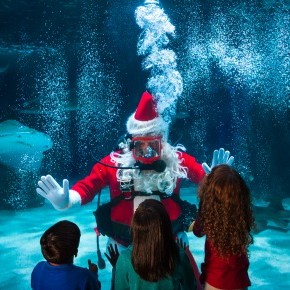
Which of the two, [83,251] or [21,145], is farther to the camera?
[21,145]

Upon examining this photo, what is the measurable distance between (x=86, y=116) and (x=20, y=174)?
525 cm

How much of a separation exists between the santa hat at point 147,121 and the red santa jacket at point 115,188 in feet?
1.35

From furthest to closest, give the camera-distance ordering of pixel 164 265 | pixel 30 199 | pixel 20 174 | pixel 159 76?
pixel 159 76
pixel 20 174
pixel 30 199
pixel 164 265

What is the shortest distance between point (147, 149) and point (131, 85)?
10598 millimetres

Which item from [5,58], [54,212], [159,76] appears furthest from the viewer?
[159,76]

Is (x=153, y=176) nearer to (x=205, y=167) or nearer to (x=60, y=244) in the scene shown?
(x=205, y=167)

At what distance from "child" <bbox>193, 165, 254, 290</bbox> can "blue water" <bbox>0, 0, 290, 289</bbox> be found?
5.60 metres

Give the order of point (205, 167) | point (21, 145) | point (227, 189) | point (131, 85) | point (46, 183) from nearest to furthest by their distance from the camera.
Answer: point (227, 189) → point (46, 183) → point (205, 167) → point (21, 145) → point (131, 85)

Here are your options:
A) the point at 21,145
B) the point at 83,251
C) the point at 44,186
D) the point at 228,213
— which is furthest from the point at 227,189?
the point at 21,145

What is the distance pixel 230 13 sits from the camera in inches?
459

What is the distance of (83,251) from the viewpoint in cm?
559

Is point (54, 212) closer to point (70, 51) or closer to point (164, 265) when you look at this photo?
point (70, 51)

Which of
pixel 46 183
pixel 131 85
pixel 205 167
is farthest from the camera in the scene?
pixel 131 85

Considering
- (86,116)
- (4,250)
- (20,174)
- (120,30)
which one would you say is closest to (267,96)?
(120,30)
